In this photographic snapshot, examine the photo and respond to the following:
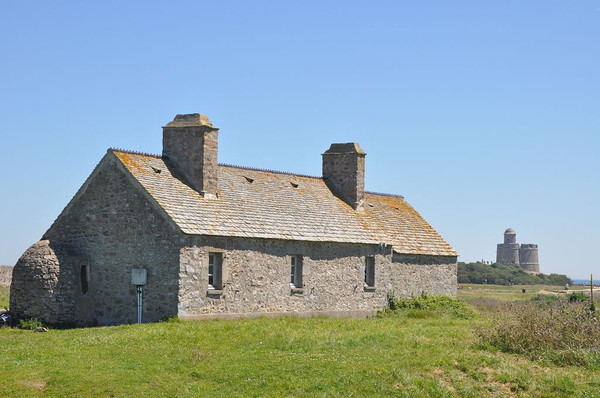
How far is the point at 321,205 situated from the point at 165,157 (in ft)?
23.5

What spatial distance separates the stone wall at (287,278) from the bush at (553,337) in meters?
8.87

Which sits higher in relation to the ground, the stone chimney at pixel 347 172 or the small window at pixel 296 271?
the stone chimney at pixel 347 172

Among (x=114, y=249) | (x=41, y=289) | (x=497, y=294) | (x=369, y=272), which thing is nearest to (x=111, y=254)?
(x=114, y=249)

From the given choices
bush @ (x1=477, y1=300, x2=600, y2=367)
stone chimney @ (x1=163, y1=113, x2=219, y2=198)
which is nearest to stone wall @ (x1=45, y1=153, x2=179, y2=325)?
stone chimney @ (x1=163, y1=113, x2=219, y2=198)

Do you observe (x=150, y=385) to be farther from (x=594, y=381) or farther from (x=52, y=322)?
(x=52, y=322)

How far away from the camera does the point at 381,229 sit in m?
34.2

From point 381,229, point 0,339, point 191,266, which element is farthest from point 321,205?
point 0,339

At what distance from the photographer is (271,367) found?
17031 mm

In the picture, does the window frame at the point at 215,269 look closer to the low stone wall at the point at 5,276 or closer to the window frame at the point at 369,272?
the window frame at the point at 369,272

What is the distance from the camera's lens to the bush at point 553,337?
58.7ft

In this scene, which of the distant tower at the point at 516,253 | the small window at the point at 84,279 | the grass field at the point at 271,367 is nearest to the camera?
the grass field at the point at 271,367

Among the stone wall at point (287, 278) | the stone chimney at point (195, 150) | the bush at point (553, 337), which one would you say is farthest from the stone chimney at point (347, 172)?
the bush at point (553, 337)

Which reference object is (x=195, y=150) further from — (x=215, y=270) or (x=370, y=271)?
(x=370, y=271)

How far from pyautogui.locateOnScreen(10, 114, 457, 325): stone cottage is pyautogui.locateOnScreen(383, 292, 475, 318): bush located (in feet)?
2.57
